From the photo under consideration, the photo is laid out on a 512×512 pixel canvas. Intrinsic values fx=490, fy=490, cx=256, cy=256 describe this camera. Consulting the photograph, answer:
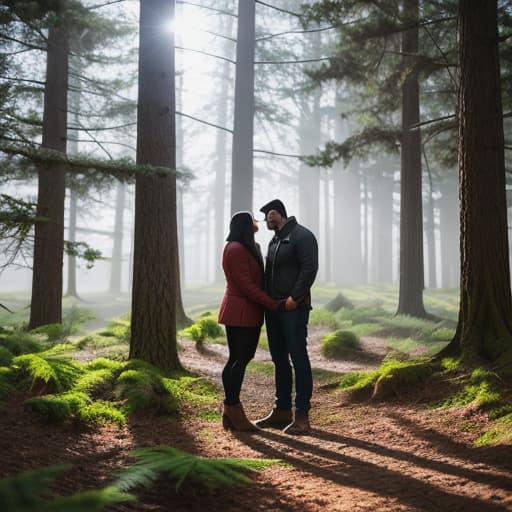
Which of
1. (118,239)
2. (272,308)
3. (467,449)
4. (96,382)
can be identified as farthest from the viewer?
(118,239)

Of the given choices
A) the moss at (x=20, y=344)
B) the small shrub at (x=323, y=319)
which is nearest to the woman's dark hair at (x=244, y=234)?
the moss at (x=20, y=344)

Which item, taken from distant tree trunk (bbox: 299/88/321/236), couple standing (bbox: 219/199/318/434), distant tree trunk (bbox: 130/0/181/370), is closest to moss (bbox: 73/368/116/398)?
distant tree trunk (bbox: 130/0/181/370)

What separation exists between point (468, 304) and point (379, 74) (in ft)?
31.0

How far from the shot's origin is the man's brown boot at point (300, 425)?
5023 mm

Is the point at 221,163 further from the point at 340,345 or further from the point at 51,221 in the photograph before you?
the point at 340,345

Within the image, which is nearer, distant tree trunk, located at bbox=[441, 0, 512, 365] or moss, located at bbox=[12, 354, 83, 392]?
moss, located at bbox=[12, 354, 83, 392]

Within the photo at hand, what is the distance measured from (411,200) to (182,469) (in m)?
11.3

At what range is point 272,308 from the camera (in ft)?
16.9

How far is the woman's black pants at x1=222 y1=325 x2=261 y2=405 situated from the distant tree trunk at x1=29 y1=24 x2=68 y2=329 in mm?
6685

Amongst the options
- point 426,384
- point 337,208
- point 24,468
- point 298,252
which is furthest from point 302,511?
point 337,208

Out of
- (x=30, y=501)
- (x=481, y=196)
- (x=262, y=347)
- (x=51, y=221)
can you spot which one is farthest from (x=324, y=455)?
(x=51, y=221)

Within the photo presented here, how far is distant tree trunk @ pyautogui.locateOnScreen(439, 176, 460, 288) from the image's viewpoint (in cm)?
3516

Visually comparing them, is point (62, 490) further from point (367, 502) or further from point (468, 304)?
point (468, 304)

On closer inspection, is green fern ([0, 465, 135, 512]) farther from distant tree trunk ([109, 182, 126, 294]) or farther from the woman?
distant tree trunk ([109, 182, 126, 294])
